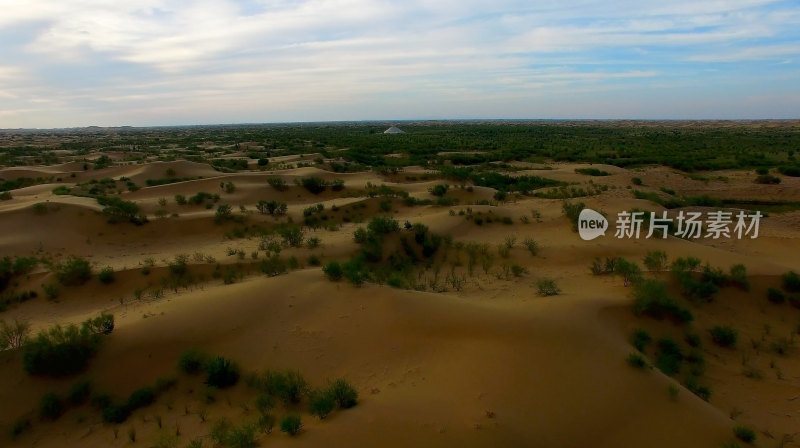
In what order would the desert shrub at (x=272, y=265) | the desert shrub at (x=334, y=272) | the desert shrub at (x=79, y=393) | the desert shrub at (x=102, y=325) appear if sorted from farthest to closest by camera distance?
the desert shrub at (x=272, y=265) → the desert shrub at (x=334, y=272) → the desert shrub at (x=102, y=325) → the desert shrub at (x=79, y=393)

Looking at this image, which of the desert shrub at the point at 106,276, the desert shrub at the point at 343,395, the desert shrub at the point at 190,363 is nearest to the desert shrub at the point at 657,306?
the desert shrub at the point at 343,395

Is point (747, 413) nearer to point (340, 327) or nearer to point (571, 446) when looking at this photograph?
point (571, 446)

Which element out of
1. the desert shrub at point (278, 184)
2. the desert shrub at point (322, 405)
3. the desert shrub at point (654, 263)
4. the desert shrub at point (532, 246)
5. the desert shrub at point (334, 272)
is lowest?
the desert shrub at point (322, 405)


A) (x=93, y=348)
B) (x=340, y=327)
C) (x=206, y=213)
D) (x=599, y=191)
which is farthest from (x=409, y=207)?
(x=93, y=348)

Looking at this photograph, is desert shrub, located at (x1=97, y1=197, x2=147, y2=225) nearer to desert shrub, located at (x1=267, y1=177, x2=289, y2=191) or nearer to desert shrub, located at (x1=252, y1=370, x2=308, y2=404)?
desert shrub, located at (x1=267, y1=177, x2=289, y2=191)

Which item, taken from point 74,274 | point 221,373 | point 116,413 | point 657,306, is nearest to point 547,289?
point 657,306

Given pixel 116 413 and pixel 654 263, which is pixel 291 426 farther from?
pixel 654 263

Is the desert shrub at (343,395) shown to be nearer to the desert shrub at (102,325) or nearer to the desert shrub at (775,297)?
the desert shrub at (102,325)

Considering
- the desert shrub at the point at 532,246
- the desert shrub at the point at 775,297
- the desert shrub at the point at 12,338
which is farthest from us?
the desert shrub at the point at 532,246
